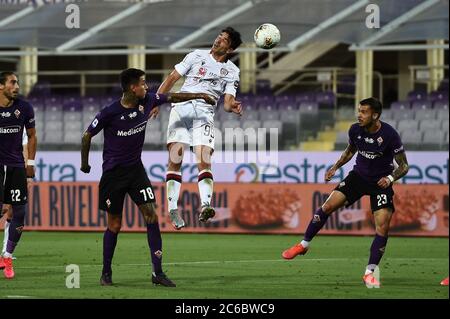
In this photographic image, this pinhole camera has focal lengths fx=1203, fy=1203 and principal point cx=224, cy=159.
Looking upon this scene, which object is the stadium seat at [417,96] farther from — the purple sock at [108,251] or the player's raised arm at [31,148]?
the purple sock at [108,251]

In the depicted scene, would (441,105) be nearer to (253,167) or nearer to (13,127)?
(253,167)

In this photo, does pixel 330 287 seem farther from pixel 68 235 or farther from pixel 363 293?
pixel 68 235

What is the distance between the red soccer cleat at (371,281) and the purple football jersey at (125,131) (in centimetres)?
283

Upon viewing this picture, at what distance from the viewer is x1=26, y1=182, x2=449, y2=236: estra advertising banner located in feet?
75.3

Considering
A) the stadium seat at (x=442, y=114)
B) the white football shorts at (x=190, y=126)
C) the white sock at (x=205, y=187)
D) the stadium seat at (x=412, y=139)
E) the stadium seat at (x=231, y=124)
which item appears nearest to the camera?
the white sock at (x=205, y=187)

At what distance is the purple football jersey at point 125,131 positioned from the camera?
42.1 ft

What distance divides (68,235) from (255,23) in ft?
20.2

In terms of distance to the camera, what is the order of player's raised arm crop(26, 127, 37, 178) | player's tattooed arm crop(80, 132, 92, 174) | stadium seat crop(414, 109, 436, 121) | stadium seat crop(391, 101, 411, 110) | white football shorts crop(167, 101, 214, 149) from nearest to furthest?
player's tattooed arm crop(80, 132, 92, 174)
player's raised arm crop(26, 127, 37, 178)
white football shorts crop(167, 101, 214, 149)
stadium seat crop(414, 109, 436, 121)
stadium seat crop(391, 101, 411, 110)

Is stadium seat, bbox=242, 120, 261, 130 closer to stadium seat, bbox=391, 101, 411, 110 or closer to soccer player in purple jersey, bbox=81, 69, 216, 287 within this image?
stadium seat, bbox=391, 101, 411, 110

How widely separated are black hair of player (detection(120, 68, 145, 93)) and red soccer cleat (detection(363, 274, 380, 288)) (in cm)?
331

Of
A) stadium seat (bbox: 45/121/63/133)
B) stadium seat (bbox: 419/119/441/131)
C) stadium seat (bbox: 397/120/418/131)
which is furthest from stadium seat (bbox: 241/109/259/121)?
stadium seat (bbox: 45/121/63/133)

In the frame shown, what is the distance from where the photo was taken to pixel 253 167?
25.2 m

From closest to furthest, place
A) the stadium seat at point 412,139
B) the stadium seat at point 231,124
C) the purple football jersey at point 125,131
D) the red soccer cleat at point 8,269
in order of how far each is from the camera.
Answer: the purple football jersey at point 125,131 → the red soccer cleat at point 8,269 → the stadium seat at point 412,139 → the stadium seat at point 231,124

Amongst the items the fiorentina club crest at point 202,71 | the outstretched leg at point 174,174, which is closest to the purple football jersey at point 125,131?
the outstretched leg at point 174,174
